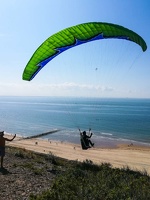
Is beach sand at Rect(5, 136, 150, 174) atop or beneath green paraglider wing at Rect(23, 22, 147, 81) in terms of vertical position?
beneath

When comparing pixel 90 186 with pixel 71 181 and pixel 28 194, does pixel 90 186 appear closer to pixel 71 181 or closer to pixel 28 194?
pixel 71 181

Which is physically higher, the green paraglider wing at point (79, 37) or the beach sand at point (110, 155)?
the green paraglider wing at point (79, 37)

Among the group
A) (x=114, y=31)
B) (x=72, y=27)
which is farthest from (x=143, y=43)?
(x=72, y=27)

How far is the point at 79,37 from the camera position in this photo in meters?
12.3

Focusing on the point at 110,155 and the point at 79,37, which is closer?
the point at 79,37

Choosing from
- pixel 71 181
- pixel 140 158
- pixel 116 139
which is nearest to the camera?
pixel 71 181

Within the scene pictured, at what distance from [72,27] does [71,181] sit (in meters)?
6.70

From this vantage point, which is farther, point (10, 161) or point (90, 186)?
point (10, 161)

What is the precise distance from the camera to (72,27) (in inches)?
469

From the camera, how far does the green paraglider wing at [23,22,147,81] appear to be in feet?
39.0

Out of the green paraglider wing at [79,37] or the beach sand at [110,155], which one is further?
the beach sand at [110,155]

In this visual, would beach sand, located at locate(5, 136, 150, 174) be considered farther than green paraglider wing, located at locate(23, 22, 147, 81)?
Yes

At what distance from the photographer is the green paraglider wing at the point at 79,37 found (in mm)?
11877

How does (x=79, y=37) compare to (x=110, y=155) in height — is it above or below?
above
